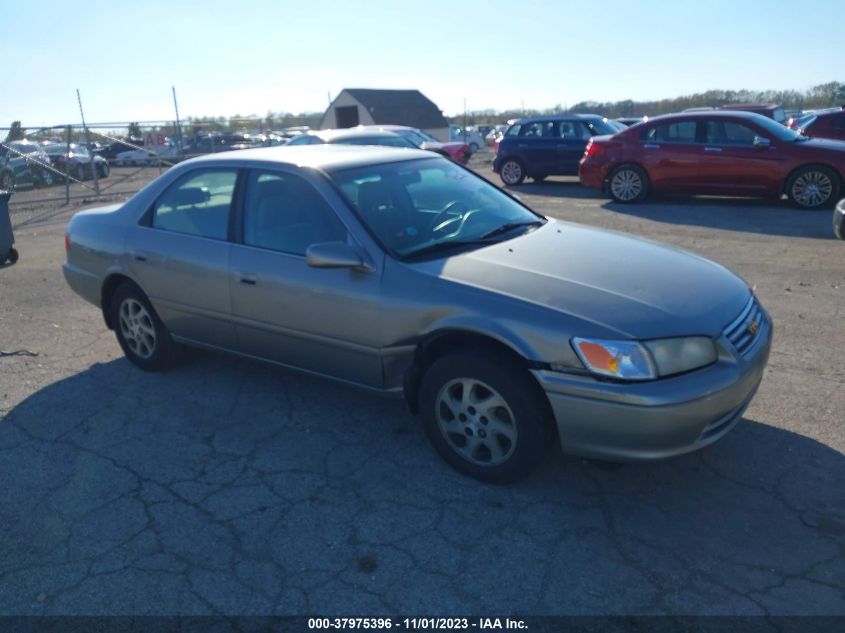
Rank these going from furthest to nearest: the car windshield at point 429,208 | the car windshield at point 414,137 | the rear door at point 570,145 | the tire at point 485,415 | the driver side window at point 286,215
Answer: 1. the car windshield at point 414,137
2. the rear door at point 570,145
3. the driver side window at point 286,215
4. the car windshield at point 429,208
5. the tire at point 485,415

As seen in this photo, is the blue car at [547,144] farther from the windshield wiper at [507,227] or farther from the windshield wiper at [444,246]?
the windshield wiper at [444,246]

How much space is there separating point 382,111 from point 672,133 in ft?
110

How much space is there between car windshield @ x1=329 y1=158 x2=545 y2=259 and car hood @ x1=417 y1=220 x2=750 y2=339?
19cm

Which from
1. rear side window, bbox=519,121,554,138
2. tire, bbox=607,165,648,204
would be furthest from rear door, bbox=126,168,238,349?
rear side window, bbox=519,121,554,138

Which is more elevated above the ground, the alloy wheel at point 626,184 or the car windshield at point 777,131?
the car windshield at point 777,131

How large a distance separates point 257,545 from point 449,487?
3.18ft

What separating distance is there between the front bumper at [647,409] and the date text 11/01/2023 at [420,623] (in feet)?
2.93

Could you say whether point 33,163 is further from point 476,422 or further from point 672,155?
point 476,422

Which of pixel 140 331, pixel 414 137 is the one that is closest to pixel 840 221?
pixel 140 331

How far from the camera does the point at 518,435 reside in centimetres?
338

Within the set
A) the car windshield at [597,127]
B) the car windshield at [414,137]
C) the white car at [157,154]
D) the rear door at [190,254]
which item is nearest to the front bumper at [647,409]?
the rear door at [190,254]

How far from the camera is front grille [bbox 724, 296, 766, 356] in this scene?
342cm

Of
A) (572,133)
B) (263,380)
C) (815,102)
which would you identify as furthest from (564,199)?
(815,102)

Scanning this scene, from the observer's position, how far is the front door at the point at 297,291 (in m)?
3.88
